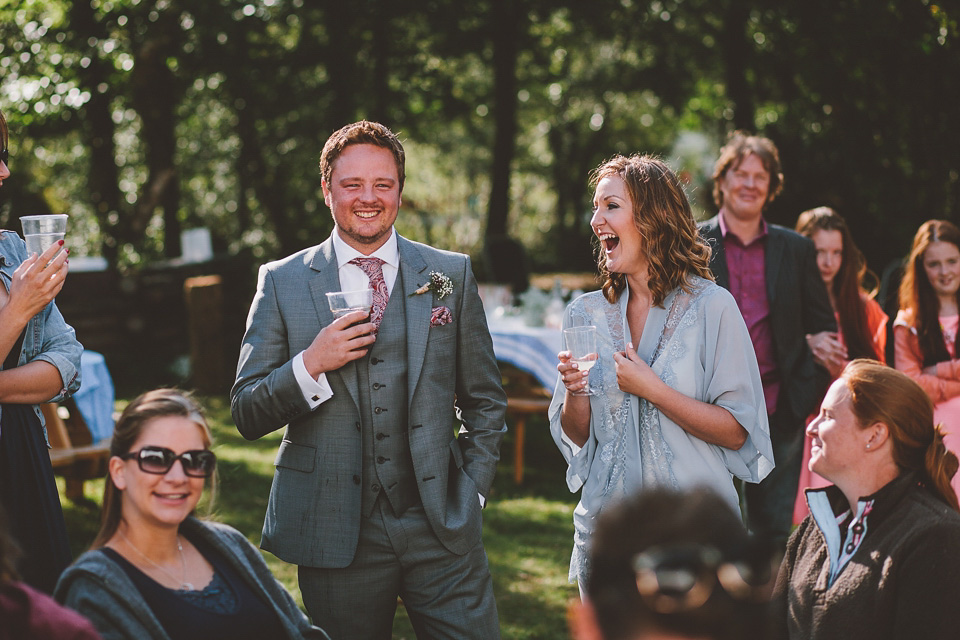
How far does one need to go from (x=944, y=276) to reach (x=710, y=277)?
99.8 inches

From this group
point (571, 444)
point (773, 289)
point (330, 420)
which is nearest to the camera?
point (330, 420)

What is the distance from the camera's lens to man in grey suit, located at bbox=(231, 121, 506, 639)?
2977 millimetres

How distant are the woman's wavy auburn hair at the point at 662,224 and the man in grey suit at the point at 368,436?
27.5 inches

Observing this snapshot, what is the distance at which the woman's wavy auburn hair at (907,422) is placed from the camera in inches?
109

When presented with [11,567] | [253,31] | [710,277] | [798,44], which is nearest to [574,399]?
[710,277]

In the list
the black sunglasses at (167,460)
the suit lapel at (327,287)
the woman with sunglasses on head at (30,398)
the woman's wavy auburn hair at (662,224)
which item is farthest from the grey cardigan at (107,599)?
the woman's wavy auburn hair at (662,224)

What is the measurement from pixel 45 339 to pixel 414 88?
15.8m

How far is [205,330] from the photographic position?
11234 mm

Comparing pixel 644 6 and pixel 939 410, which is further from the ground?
pixel 644 6

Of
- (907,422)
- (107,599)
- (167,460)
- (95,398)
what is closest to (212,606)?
(107,599)

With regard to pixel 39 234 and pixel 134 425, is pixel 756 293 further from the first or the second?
pixel 39 234

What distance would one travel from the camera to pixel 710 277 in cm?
318

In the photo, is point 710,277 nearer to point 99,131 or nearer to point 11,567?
point 11,567

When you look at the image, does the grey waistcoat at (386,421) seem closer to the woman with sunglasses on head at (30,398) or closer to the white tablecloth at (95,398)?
the woman with sunglasses on head at (30,398)
